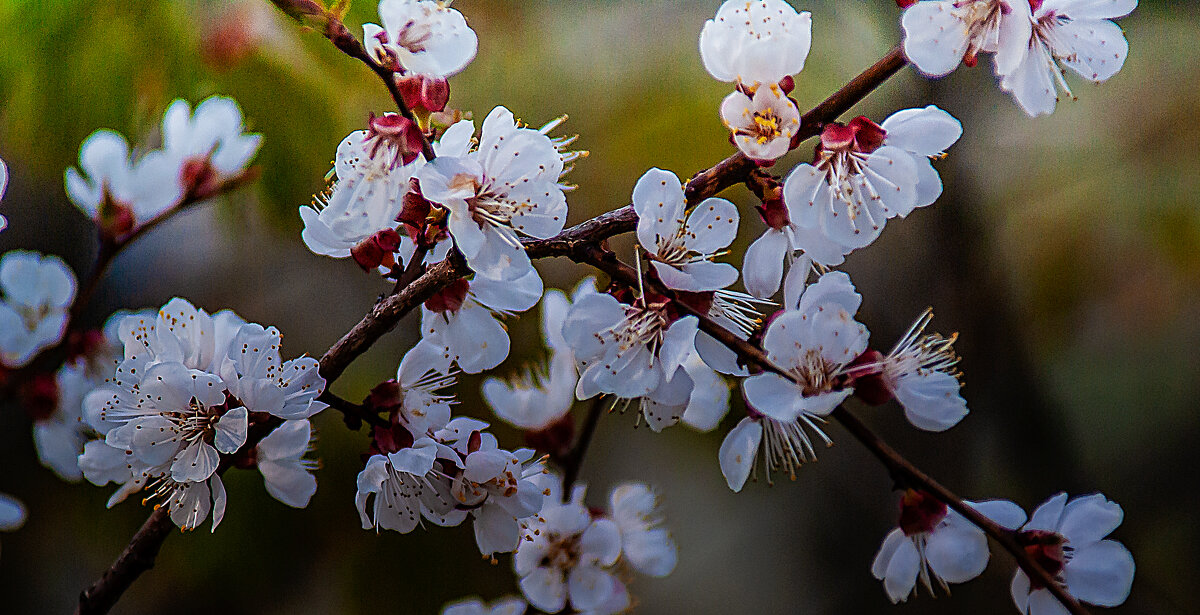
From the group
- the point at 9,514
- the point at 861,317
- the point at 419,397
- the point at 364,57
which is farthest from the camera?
the point at 861,317

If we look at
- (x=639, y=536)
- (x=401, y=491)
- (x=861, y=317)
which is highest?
(x=401, y=491)

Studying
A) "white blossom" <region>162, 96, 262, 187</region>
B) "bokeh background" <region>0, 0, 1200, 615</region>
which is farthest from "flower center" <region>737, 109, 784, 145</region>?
"bokeh background" <region>0, 0, 1200, 615</region>

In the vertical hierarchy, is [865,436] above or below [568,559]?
above

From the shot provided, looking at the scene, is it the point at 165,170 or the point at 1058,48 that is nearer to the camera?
the point at 1058,48

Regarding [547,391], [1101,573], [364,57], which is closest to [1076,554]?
[1101,573]

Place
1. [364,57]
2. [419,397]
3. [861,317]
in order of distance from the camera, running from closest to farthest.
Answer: [364,57] → [419,397] → [861,317]

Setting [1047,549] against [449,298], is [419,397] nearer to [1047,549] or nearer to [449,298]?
[449,298]

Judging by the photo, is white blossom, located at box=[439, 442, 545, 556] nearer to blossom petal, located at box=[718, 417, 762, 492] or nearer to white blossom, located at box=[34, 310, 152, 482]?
blossom petal, located at box=[718, 417, 762, 492]
